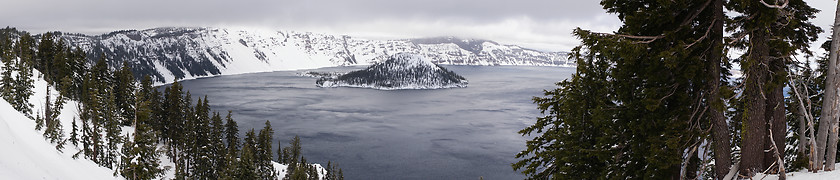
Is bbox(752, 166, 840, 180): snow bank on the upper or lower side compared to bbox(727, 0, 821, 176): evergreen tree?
lower

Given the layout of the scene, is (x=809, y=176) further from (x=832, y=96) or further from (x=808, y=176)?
(x=832, y=96)

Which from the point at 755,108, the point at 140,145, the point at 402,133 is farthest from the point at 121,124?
the point at 755,108

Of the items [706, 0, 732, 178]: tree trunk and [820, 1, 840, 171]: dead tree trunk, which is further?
[820, 1, 840, 171]: dead tree trunk

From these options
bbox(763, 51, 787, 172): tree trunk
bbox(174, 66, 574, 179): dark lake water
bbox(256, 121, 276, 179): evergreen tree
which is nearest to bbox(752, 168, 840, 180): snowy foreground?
bbox(763, 51, 787, 172): tree trunk

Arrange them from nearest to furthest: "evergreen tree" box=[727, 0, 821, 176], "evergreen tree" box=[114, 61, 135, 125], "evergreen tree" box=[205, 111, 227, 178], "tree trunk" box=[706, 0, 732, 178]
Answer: "evergreen tree" box=[727, 0, 821, 176] < "tree trunk" box=[706, 0, 732, 178] < "evergreen tree" box=[205, 111, 227, 178] < "evergreen tree" box=[114, 61, 135, 125]

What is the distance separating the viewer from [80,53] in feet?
288

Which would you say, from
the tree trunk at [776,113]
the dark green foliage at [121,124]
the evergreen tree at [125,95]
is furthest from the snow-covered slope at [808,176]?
the evergreen tree at [125,95]

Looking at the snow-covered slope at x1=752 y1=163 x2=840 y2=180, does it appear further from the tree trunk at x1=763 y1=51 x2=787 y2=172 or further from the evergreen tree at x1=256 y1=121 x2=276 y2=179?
the evergreen tree at x1=256 y1=121 x2=276 y2=179

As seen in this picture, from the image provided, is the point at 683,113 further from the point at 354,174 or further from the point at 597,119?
the point at 354,174

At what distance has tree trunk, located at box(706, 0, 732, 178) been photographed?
8.89 meters

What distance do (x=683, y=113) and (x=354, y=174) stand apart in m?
69.5

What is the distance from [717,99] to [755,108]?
1047mm

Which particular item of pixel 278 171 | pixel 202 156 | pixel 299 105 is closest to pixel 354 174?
Result: pixel 278 171

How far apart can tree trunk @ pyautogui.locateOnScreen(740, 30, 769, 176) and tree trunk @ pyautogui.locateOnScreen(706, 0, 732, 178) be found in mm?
348
